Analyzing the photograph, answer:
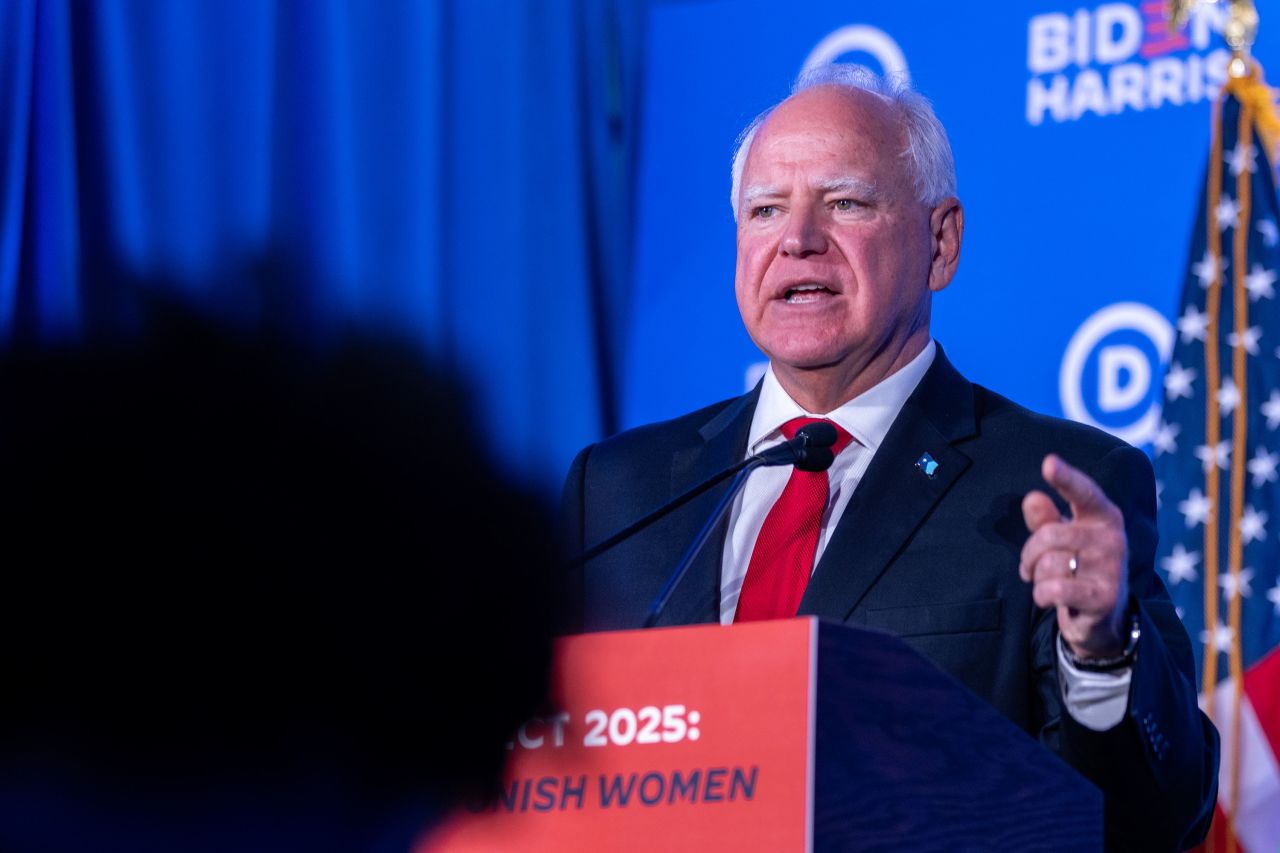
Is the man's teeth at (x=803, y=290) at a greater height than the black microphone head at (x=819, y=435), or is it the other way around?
the man's teeth at (x=803, y=290)

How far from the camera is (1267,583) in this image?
371 centimetres

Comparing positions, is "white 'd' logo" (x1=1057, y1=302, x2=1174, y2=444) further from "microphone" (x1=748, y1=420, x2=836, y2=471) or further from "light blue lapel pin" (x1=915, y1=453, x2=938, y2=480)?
"microphone" (x1=748, y1=420, x2=836, y2=471)

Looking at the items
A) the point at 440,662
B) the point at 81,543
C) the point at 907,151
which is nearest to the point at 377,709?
the point at 440,662

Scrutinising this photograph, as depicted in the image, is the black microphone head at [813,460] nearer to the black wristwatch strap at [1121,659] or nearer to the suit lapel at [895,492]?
the suit lapel at [895,492]

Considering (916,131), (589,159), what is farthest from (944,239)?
(589,159)

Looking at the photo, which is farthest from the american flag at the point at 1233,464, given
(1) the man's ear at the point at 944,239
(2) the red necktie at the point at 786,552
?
(2) the red necktie at the point at 786,552

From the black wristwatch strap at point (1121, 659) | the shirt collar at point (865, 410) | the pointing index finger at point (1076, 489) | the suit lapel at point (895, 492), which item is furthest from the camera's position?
the shirt collar at point (865, 410)

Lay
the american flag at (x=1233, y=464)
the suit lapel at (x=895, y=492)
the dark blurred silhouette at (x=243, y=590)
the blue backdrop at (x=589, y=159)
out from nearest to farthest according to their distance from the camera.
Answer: the dark blurred silhouette at (x=243, y=590) → the suit lapel at (x=895, y=492) → the american flag at (x=1233, y=464) → the blue backdrop at (x=589, y=159)

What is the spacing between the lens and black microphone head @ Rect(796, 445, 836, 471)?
200cm

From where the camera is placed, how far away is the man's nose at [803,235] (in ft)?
8.45

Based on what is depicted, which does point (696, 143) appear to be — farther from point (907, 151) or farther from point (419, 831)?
point (419, 831)

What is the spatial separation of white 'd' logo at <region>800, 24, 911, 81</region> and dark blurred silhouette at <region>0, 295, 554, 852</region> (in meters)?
A: 4.20

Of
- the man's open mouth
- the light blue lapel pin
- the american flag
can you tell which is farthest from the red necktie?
the american flag

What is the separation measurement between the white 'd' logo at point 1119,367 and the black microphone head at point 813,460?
219 centimetres
